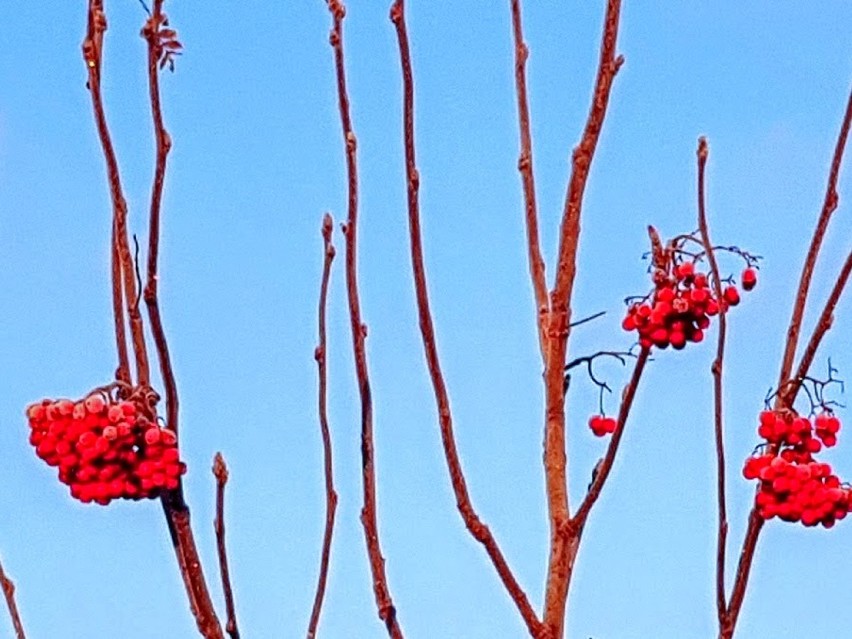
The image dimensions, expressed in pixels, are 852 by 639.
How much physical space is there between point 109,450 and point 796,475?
0.93 metres

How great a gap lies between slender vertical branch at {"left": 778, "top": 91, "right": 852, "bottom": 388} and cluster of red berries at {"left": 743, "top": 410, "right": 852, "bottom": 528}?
84 mm

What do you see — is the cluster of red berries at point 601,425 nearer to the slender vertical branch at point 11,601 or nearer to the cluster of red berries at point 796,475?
the cluster of red berries at point 796,475

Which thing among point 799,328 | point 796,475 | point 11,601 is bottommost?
point 11,601

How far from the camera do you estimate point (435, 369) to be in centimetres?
177

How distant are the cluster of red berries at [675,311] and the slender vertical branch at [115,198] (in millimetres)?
744

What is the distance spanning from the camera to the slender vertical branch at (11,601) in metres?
1.85

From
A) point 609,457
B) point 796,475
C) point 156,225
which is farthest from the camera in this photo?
point 796,475

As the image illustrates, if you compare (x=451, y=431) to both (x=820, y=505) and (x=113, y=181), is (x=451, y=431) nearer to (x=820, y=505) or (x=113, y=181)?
(x=113, y=181)

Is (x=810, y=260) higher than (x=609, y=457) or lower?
higher

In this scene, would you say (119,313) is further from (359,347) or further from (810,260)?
(810,260)

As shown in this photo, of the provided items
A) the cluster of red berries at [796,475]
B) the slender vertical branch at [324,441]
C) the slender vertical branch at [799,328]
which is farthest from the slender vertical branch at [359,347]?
the cluster of red berries at [796,475]

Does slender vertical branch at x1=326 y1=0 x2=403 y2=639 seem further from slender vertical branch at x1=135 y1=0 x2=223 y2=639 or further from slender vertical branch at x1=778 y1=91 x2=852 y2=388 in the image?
slender vertical branch at x1=778 y1=91 x2=852 y2=388

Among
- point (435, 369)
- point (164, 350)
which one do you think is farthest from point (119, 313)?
point (435, 369)

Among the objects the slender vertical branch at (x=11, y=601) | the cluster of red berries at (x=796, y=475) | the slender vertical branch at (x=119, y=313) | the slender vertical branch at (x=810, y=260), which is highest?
the slender vertical branch at (x=810, y=260)
